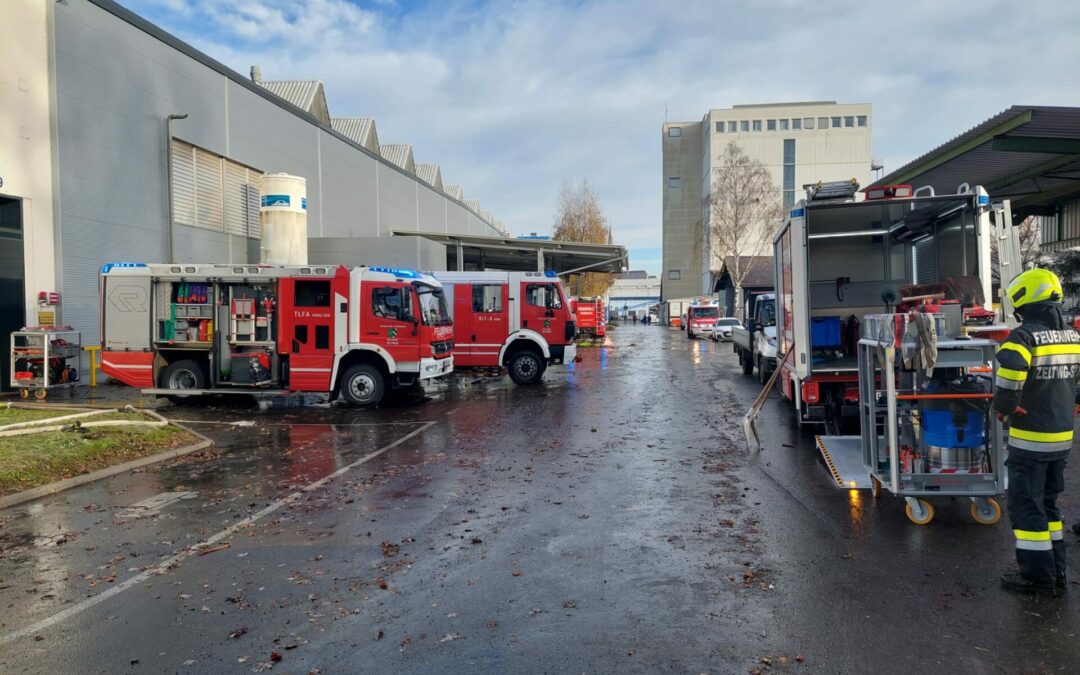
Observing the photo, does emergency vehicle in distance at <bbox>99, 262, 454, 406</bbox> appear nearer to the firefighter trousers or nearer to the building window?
the firefighter trousers

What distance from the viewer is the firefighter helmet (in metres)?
4.90

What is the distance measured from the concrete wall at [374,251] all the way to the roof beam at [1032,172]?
18.3 m

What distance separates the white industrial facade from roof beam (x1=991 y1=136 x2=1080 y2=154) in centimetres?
1999

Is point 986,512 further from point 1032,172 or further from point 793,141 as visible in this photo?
point 793,141

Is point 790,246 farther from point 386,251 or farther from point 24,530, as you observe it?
point 386,251


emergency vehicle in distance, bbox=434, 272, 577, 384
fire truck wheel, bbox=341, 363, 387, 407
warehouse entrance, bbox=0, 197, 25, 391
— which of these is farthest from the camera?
emergency vehicle in distance, bbox=434, 272, 577, 384

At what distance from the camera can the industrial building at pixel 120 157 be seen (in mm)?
16266

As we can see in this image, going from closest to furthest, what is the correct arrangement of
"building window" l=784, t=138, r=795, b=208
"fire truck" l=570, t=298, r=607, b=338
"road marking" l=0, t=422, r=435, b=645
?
"road marking" l=0, t=422, r=435, b=645 < "fire truck" l=570, t=298, r=607, b=338 < "building window" l=784, t=138, r=795, b=208

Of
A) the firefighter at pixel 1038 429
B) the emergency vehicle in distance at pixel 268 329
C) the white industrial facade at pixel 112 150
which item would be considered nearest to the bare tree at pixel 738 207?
the white industrial facade at pixel 112 150

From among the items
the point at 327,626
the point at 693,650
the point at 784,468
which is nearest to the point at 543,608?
the point at 693,650

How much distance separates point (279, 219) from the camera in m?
22.4

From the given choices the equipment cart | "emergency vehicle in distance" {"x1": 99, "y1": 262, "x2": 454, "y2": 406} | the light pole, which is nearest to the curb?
"emergency vehicle in distance" {"x1": 99, "y1": 262, "x2": 454, "y2": 406}

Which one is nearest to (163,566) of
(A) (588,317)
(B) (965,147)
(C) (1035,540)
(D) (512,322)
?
(C) (1035,540)

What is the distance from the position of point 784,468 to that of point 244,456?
7146mm
